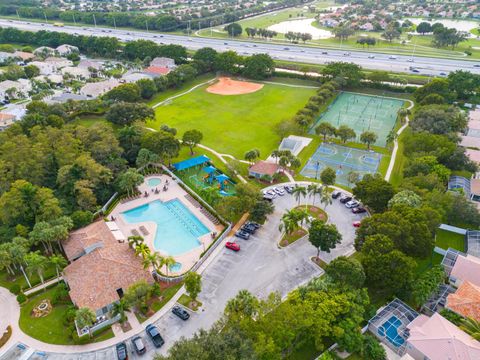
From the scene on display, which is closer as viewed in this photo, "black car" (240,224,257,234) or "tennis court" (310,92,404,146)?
"black car" (240,224,257,234)

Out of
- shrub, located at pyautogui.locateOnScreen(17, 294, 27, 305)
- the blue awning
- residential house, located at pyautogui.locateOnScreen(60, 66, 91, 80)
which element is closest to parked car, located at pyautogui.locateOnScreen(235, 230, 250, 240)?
the blue awning

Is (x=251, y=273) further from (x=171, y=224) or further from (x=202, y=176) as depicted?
(x=202, y=176)

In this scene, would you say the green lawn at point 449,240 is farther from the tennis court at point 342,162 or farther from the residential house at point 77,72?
the residential house at point 77,72

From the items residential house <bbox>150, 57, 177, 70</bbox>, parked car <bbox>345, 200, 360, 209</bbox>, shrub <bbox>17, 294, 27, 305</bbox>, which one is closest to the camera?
shrub <bbox>17, 294, 27, 305</bbox>

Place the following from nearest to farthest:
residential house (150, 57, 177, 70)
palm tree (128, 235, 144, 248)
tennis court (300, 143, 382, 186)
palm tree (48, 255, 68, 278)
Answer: palm tree (48, 255, 68, 278), palm tree (128, 235, 144, 248), tennis court (300, 143, 382, 186), residential house (150, 57, 177, 70)

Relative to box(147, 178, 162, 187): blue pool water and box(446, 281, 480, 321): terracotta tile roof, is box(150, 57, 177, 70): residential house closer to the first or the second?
box(147, 178, 162, 187): blue pool water

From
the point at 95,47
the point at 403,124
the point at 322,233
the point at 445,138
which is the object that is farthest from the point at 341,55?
the point at 322,233

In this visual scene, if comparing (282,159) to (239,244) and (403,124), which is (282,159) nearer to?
(239,244)

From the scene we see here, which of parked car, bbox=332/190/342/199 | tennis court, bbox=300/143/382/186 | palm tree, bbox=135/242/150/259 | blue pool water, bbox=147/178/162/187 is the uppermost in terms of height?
palm tree, bbox=135/242/150/259
